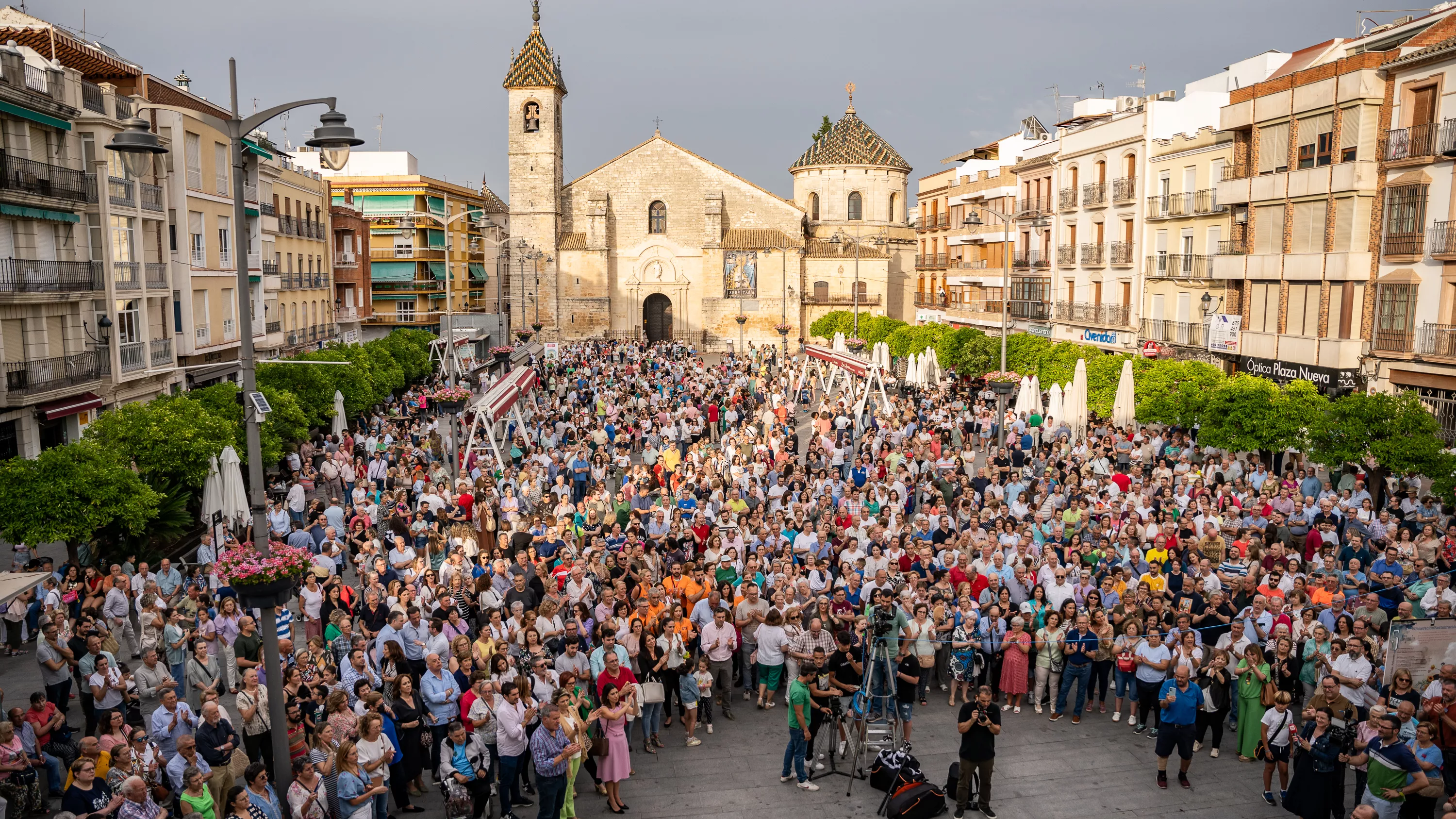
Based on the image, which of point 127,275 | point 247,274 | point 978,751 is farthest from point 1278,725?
point 127,275

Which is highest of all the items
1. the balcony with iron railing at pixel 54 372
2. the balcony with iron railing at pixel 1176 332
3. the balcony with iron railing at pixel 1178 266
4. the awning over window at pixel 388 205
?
the awning over window at pixel 388 205

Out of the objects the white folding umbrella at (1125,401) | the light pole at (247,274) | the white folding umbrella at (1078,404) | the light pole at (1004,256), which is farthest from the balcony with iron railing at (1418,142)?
the light pole at (247,274)

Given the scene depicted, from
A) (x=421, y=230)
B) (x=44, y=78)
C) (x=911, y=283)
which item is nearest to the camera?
(x=44, y=78)

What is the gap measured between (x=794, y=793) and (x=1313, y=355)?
21.9 metres

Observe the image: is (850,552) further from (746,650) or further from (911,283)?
(911,283)

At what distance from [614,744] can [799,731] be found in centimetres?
168

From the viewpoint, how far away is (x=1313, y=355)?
85.3 ft

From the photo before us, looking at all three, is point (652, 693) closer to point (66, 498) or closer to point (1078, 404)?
point (66, 498)

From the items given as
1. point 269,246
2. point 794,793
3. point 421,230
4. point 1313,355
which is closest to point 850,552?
point 794,793

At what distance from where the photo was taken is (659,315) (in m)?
68.5

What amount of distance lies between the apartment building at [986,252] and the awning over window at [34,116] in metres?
31.6

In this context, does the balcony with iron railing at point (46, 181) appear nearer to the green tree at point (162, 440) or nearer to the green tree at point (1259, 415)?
the green tree at point (162, 440)

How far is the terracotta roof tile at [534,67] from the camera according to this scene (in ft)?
208

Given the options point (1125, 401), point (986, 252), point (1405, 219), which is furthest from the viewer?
point (986, 252)
